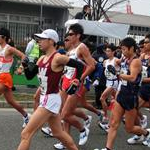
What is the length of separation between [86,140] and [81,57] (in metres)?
1.44

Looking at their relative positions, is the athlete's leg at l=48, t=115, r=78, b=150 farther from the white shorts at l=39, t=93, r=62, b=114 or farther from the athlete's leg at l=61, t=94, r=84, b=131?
the athlete's leg at l=61, t=94, r=84, b=131

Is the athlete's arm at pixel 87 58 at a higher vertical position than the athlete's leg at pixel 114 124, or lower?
higher

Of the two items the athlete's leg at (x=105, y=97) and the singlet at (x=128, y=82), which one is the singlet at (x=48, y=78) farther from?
the athlete's leg at (x=105, y=97)

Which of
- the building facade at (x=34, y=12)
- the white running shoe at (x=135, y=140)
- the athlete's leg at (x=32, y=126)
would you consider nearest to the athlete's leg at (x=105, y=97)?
the white running shoe at (x=135, y=140)

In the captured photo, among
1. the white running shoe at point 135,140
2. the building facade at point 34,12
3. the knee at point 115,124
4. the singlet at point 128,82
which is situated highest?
the building facade at point 34,12

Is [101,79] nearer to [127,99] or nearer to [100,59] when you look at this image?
[100,59]

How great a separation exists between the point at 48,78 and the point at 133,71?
1.36 m

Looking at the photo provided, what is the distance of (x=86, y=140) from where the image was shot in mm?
8461

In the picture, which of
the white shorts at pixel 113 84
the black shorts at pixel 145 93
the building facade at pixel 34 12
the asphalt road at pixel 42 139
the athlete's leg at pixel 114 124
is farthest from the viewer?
the building facade at pixel 34 12

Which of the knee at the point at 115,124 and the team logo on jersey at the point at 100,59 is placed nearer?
the knee at the point at 115,124

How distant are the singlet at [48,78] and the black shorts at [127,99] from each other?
52.9 inches

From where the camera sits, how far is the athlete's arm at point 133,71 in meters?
7.09

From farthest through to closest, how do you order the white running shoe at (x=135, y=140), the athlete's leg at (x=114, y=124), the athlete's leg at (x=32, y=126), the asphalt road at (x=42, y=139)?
1. the white running shoe at (x=135, y=140)
2. the asphalt road at (x=42, y=139)
3. the athlete's leg at (x=114, y=124)
4. the athlete's leg at (x=32, y=126)

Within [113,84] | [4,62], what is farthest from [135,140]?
[4,62]
